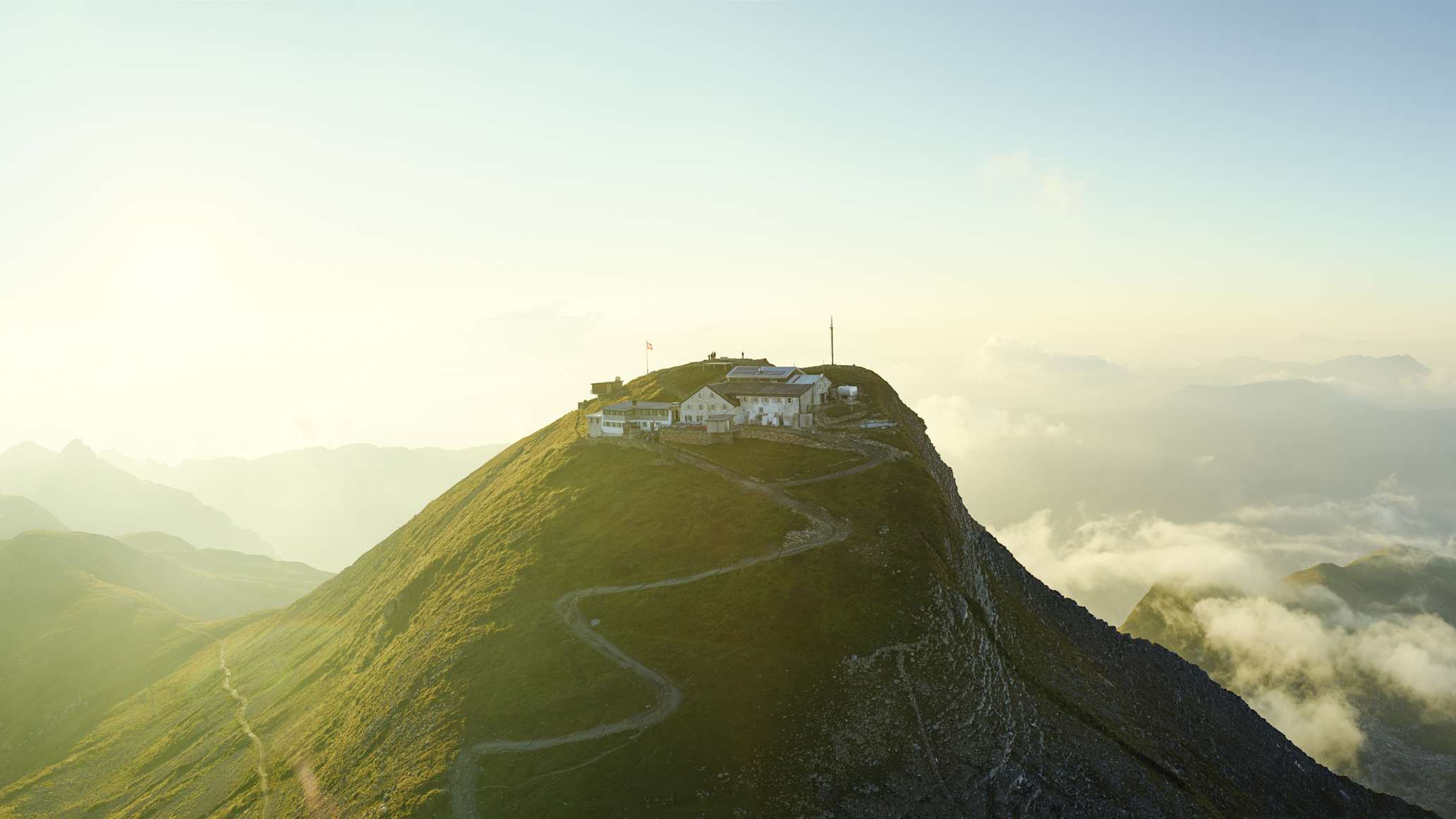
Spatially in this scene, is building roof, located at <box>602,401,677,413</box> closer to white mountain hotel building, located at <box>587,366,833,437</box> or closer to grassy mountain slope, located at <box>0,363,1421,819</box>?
white mountain hotel building, located at <box>587,366,833,437</box>

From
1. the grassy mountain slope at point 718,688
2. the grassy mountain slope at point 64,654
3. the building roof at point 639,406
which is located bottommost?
the grassy mountain slope at point 64,654

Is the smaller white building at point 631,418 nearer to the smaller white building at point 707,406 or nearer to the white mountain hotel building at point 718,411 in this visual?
the white mountain hotel building at point 718,411

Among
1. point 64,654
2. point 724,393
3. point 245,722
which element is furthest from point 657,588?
point 64,654

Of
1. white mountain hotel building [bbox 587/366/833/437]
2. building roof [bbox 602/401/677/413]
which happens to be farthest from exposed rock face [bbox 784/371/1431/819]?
building roof [bbox 602/401/677/413]

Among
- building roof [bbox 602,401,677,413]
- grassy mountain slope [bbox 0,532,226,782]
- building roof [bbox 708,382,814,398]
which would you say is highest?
building roof [bbox 708,382,814,398]

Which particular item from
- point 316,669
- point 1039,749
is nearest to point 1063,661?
point 1039,749

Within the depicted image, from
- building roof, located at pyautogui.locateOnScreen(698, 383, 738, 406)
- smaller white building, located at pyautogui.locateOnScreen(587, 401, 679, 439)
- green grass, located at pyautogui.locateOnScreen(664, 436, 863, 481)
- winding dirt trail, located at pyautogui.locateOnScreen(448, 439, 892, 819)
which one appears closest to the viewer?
winding dirt trail, located at pyautogui.locateOnScreen(448, 439, 892, 819)

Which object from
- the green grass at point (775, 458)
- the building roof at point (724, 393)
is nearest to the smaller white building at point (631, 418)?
the building roof at point (724, 393)
